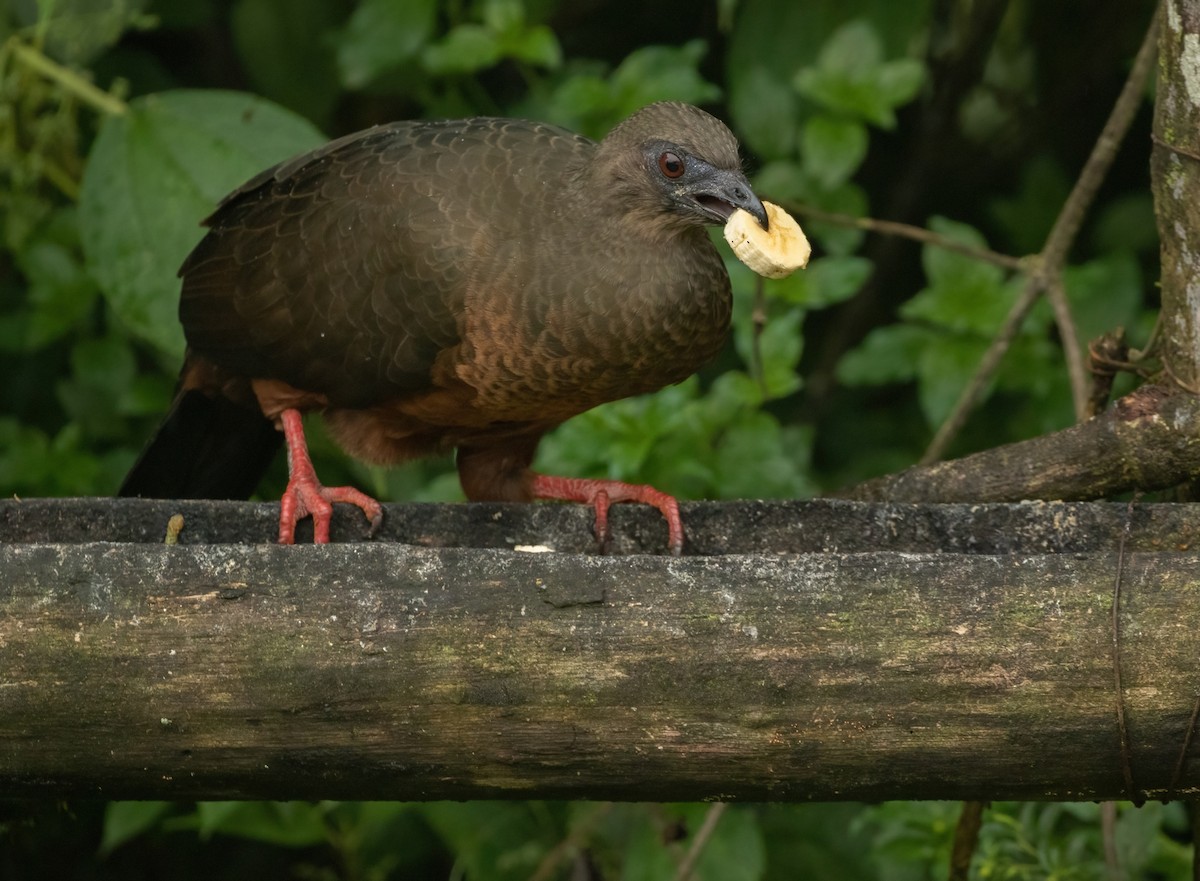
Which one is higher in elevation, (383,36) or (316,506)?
(383,36)

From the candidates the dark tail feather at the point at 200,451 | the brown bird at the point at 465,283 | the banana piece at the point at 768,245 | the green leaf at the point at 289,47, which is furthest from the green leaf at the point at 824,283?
the green leaf at the point at 289,47

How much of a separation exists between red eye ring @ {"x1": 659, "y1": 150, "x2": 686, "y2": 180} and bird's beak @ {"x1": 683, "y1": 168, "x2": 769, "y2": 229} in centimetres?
4

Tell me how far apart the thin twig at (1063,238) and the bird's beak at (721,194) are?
797 millimetres

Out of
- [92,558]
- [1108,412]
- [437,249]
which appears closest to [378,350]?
[437,249]

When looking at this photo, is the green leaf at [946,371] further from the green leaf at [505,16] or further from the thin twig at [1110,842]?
the green leaf at [505,16]

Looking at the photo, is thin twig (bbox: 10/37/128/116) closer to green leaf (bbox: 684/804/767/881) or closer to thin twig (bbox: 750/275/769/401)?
thin twig (bbox: 750/275/769/401)

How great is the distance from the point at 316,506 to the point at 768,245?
3.21ft

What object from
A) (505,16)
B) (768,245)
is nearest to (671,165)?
(768,245)

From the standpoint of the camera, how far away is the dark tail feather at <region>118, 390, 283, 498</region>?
11.3 ft

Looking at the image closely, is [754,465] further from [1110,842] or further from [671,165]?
[1110,842]

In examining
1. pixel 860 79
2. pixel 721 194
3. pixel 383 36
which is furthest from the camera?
pixel 383 36

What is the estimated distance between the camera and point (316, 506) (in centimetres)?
290

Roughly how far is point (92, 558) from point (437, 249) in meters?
1.14

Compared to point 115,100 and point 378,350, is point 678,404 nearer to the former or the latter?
point 378,350
